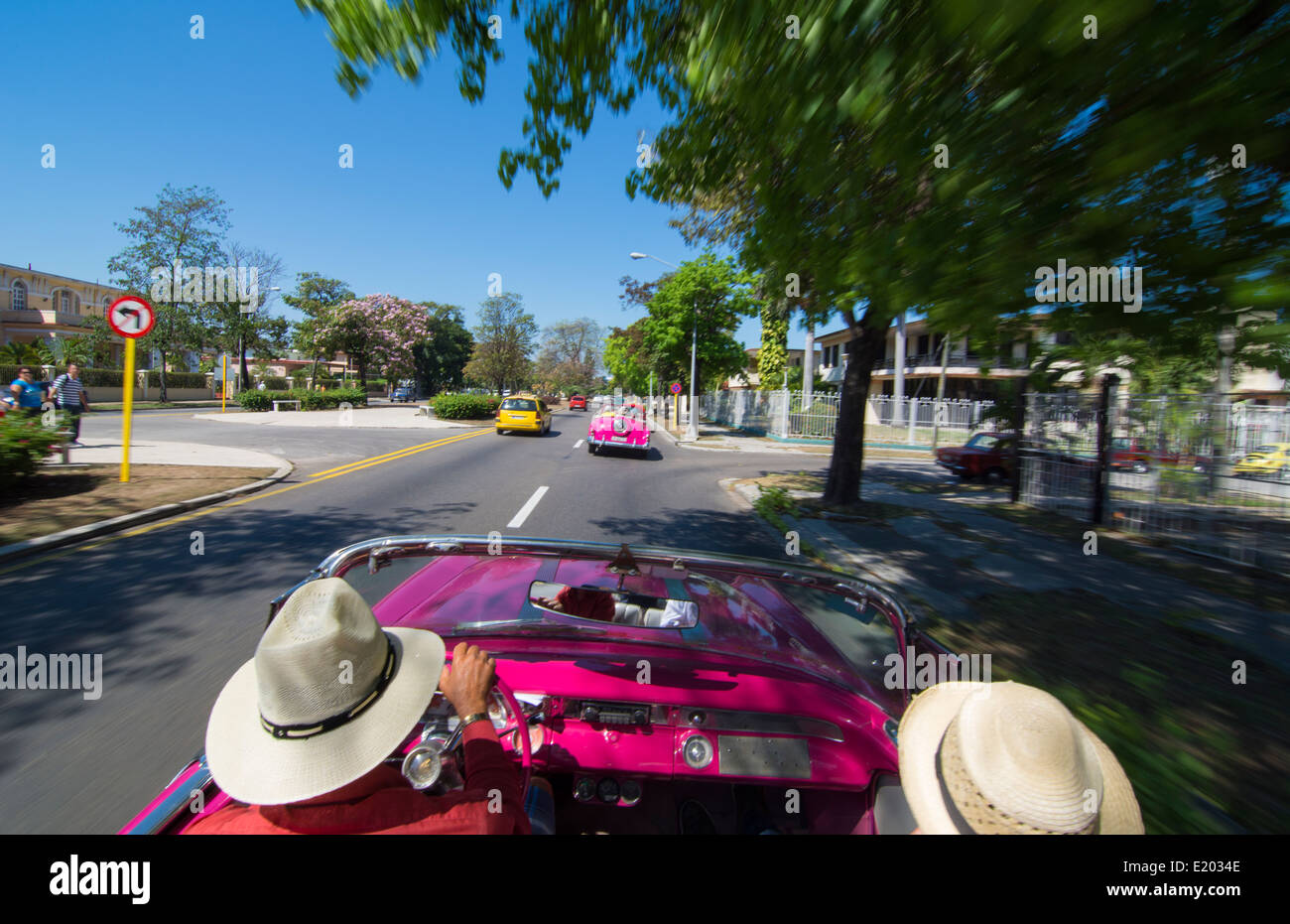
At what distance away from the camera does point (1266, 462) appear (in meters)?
7.38

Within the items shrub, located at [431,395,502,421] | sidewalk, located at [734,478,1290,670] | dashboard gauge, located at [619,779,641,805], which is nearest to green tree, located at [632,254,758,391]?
shrub, located at [431,395,502,421]

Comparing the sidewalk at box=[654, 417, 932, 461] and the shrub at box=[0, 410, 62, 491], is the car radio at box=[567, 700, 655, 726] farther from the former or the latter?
the sidewalk at box=[654, 417, 932, 461]

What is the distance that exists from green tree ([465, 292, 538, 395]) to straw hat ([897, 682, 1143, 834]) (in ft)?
160

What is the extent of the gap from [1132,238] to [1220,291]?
→ 0.32 m

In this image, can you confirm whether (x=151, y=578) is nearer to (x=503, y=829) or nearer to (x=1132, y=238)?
(x=503, y=829)

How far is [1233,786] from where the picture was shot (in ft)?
10.1

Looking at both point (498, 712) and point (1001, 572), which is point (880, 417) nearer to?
point (1001, 572)

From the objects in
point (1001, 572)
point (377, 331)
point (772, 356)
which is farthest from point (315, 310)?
point (1001, 572)

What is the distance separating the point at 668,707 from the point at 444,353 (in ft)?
268

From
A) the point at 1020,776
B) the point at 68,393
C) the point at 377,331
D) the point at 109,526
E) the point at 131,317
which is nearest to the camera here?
the point at 1020,776

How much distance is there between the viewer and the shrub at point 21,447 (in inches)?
318

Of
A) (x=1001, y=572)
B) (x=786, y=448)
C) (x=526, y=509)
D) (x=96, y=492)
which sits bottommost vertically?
(x=1001, y=572)

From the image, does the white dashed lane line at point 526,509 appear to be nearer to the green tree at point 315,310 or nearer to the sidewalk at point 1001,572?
the sidewalk at point 1001,572
